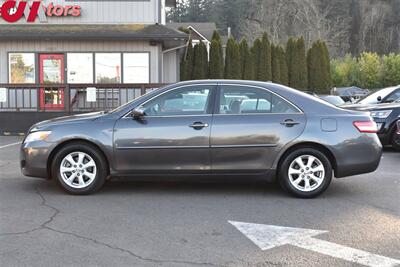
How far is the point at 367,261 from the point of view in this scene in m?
4.47

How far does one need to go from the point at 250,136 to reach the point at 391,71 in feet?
101

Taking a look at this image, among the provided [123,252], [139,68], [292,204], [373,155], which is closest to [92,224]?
[123,252]

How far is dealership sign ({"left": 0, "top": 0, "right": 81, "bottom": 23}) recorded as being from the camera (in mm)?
17906

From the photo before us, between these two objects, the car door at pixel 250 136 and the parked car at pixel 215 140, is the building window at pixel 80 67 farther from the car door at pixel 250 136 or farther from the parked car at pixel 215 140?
the car door at pixel 250 136

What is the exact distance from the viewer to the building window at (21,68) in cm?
1792

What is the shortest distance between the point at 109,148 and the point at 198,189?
1.41 meters

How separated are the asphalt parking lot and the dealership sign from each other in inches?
439

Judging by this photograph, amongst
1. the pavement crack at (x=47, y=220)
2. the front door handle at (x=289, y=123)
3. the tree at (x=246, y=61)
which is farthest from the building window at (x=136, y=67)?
the front door handle at (x=289, y=123)

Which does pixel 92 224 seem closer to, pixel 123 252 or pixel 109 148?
pixel 123 252

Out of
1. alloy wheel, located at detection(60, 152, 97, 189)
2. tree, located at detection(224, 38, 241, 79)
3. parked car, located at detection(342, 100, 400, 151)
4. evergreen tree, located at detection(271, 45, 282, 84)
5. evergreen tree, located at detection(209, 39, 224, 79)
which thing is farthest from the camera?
evergreen tree, located at detection(271, 45, 282, 84)

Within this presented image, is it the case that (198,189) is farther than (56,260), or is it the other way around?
(198,189)

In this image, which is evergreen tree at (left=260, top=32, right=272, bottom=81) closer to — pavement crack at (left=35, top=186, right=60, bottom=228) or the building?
the building

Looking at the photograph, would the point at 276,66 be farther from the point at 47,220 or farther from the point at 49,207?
the point at 47,220

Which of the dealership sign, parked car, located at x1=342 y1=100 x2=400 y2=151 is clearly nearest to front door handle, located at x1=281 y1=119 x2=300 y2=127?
parked car, located at x1=342 y1=100 x2=400 y2=151
